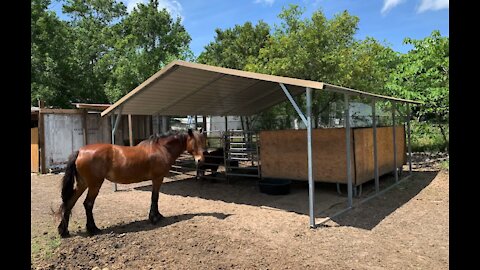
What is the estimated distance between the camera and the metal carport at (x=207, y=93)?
5902mm

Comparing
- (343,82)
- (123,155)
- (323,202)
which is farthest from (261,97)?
(123,155)

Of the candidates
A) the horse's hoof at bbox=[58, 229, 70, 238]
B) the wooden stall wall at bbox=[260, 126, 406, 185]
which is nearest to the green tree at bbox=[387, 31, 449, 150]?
the wooden stall wall at bbox=[260, 126, 406, 185]

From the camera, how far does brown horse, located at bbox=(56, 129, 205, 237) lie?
4660 mm

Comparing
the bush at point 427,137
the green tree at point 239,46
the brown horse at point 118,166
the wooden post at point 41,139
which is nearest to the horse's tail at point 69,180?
the brown horse at point 118,166

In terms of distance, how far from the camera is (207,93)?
8500 millimetres

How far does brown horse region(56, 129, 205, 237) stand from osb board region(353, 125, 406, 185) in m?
3.43

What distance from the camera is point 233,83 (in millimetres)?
7695

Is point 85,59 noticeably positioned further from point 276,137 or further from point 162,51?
point 276,137

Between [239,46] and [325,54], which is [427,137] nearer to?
[325,54]

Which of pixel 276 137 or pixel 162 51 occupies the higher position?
pixel 162 51

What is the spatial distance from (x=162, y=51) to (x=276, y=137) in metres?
11.9

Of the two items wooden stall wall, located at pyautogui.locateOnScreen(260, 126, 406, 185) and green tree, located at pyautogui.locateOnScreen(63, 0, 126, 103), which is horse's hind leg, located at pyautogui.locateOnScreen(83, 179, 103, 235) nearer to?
wooden stall wall, located at pyautogui.locateOnScreen(260, 126, 406, 185)

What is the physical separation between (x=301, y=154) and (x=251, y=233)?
10.1ft

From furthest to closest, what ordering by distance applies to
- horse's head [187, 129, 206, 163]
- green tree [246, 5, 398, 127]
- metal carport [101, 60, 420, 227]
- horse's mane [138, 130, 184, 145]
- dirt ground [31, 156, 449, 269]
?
green tree [246, 5, 398, 127] → metal carport [101, 60, 420, 227] → horse's mane [138, 130, 184, 145] → horse's head [187, 129, 206, 163] → dirt ground [31, 156, 449, 269]
